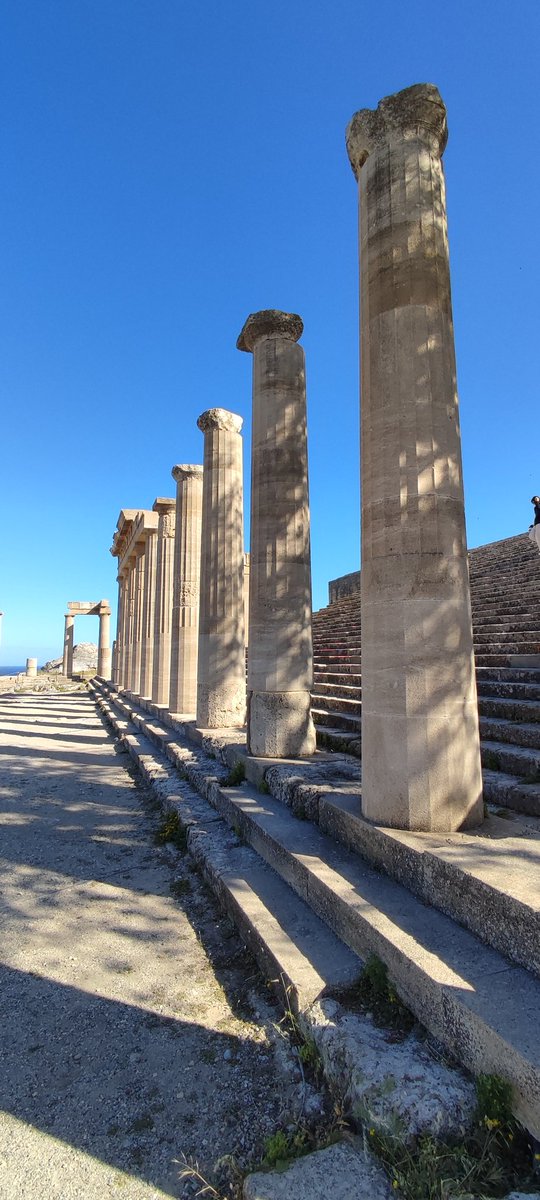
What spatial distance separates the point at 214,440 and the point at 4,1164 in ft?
29.4

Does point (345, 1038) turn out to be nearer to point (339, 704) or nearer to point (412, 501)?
point (412, 501)

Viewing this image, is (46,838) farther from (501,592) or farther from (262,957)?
(501,592)

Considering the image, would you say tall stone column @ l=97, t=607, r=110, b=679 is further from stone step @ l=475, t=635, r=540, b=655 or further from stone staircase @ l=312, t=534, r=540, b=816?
stone step @ l=475, t=635, r=540, b=655

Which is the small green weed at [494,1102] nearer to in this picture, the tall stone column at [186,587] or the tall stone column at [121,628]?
the tall stone column at [186,587]

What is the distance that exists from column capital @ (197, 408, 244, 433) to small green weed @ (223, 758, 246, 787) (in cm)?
576

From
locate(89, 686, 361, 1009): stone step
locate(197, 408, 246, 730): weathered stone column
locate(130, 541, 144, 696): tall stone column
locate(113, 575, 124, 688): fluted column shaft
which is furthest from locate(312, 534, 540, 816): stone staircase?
locate(113, 575, 124, 688): fluted column shaft

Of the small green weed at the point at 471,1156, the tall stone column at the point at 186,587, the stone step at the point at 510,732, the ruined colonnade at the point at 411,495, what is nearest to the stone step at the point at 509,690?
the stone step at the point at 510,732

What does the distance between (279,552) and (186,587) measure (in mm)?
6393

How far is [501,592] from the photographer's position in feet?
35.6

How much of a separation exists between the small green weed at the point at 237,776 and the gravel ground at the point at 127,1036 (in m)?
1.02

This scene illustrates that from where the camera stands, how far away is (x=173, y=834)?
Result: 5805mm

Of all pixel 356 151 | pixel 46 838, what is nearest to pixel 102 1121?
pixel 46 838

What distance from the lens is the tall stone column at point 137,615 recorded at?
21.0 m

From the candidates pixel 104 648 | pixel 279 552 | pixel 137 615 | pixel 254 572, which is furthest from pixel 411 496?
pixel 104 648
